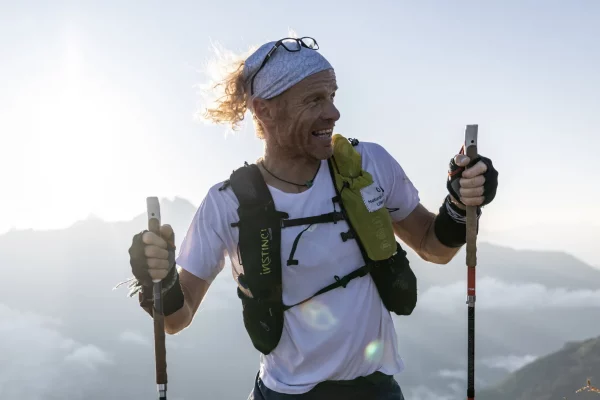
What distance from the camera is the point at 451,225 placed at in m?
4.72

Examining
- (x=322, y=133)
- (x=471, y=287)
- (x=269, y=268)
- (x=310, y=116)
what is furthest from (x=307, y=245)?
(x=471, y=287)

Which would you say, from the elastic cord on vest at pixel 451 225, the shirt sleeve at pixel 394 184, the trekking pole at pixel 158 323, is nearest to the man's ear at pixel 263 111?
the shirt sleeve at pixel 394 184

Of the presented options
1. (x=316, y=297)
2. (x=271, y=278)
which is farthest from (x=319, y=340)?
(x=271, y=278)

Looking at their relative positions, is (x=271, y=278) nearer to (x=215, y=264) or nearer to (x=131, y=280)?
(x=215, y=264)

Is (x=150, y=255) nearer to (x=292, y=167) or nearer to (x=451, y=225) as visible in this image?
(x=292, y=167)

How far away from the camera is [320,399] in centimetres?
430

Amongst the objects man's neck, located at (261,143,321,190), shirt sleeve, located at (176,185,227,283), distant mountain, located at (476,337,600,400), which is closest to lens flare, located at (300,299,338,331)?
shirt sleeve, located at (176,185,227,283)

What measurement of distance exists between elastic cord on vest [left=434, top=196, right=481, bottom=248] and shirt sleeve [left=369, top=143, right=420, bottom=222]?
314 mm

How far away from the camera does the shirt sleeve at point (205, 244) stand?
4.54m

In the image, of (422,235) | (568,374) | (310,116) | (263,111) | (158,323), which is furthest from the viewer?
(568,374)

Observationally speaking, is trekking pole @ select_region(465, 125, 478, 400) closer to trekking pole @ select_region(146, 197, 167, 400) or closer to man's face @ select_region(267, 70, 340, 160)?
man's face @ select_region(267, 70, 340, 160)

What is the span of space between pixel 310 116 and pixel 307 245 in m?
1.04

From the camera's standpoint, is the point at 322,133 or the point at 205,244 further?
the point at 322,133

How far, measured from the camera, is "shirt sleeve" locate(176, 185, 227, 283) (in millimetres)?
4535
